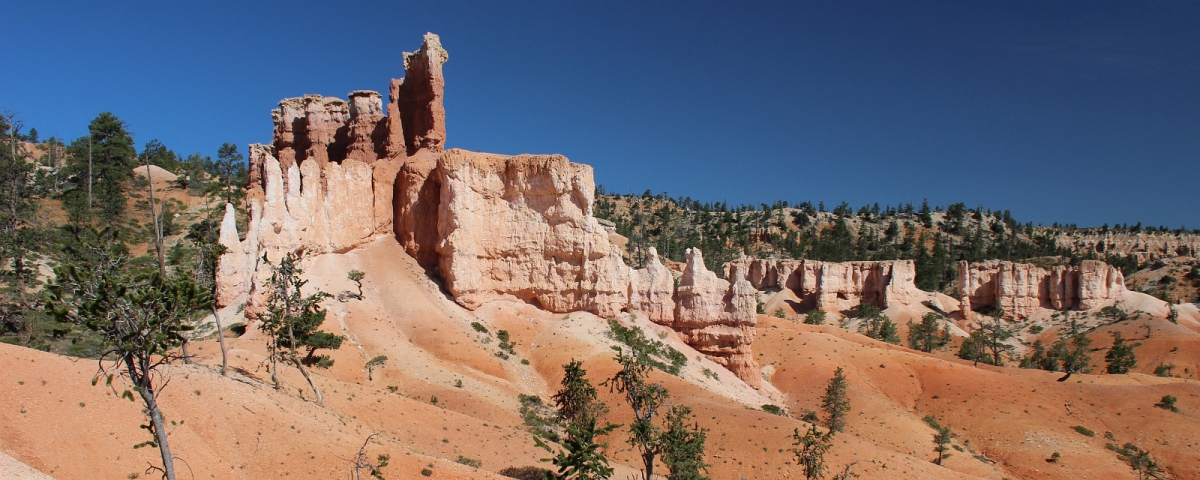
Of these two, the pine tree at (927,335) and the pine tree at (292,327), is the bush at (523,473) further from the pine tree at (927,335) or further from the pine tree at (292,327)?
the pine tree at (927,335)

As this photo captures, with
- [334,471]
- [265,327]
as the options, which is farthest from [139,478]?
[265,327]

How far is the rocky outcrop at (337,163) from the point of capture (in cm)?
3772

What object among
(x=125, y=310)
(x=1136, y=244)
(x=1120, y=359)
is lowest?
(x=1120, y=359)

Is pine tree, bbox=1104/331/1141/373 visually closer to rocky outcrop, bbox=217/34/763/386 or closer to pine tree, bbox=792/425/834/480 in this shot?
rocky outcrop, bbox=217/34/763/386

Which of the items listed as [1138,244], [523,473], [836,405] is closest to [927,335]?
[836,405]

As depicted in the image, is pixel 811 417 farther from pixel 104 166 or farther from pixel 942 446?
pixel 104 166

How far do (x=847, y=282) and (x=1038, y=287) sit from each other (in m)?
23.6

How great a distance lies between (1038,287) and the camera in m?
85.9

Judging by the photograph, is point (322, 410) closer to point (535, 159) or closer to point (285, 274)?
point (285, 274)

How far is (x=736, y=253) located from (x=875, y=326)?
42.1 m

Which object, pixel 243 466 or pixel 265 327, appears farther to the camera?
pixel 265 327

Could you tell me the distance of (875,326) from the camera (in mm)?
77312

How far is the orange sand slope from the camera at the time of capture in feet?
60.0

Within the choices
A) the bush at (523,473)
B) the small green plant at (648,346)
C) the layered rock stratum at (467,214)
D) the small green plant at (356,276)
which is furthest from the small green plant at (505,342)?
the bush at (523,473)
